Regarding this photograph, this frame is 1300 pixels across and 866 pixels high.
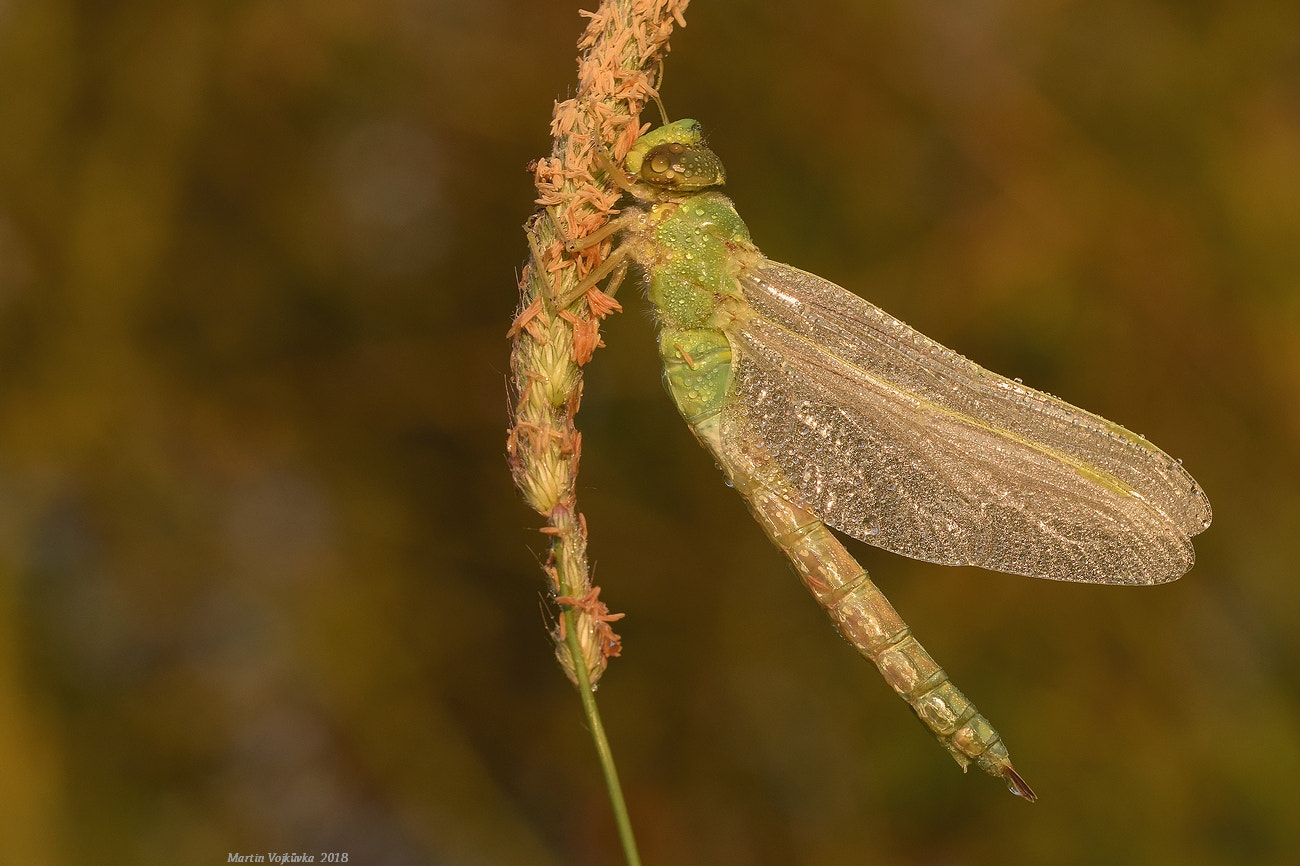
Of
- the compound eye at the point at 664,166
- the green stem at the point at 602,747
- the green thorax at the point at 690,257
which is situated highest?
the compound eye at the point at 664,166

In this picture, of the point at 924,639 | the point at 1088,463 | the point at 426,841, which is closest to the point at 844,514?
the point at 1088,463

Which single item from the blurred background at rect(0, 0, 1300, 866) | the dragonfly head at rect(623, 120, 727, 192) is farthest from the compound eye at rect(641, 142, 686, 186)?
the blurred background at rect(0, 0, 1300, 866)

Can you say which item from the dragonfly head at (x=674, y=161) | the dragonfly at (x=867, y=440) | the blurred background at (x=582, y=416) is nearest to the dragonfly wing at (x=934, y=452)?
the dragonfly at (x=867, y=440)

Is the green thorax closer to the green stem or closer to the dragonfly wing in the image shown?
the dragonfly wing

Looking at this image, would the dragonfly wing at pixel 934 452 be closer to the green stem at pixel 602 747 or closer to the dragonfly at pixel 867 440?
the dragonfly at pixel 867 440

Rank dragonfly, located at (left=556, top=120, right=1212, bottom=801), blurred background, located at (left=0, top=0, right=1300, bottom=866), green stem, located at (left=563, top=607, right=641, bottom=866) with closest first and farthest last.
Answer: green stem, located at (left=563, top=607, right=641, bottom=866), dragonfly, located at (left=556, top=120, right=1212, bottom=801), blurred background, located at (left=0, top=0, right=1300, bottom=866)
